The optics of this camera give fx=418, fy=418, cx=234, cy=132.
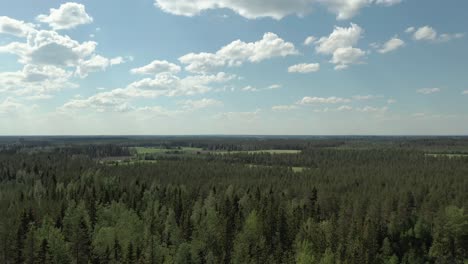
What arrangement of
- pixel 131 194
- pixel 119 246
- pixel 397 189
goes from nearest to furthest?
pixel 119 246, pixel 131 194, pixel 397 189

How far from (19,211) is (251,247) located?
6277 centimetres

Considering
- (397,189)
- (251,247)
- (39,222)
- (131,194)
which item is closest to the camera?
(251,247)

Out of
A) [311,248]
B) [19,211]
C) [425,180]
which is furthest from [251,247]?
[425,180]

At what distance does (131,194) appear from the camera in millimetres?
138625

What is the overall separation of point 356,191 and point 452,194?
105ft

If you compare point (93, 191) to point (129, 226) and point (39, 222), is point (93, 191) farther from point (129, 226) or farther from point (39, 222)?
point (129, 226)

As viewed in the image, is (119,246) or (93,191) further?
(93,191)

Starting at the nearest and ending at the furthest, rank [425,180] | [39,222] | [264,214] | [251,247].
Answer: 1. [251,247]
2. [39,222]
3. [264,214]
4. [425,180]

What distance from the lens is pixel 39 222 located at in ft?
351

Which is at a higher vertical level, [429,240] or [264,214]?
[264,214]

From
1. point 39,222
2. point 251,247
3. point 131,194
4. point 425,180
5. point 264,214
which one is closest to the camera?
point 251,247

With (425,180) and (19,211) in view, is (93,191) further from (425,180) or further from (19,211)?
(425,180)

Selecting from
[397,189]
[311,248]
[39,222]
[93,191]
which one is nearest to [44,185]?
[93,191]

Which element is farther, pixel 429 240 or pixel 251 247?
pixel 429 240
